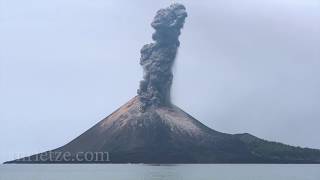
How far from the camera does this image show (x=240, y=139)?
8244cm

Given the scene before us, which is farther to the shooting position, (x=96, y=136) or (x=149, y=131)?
(x=149, y=131)

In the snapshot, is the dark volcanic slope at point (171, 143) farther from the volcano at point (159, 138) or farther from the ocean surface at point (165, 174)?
the ocean surface at point (165, 174)

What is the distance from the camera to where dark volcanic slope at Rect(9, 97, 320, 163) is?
264 feet

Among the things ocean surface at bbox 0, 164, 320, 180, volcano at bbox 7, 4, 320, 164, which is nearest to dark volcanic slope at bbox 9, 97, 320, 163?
volcano at bbox 7, 4, 320, 164

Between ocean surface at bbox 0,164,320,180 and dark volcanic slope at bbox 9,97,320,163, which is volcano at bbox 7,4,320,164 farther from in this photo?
ocean surface at bbox 0,164,320,180

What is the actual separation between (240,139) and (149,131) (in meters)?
13.9

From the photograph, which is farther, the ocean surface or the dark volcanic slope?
the dark volcanic slope

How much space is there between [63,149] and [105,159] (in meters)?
6.36

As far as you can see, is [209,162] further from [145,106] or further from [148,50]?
[148,50]

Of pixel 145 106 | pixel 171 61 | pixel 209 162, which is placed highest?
pixel 171 61

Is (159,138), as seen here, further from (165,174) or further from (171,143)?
(165,174)

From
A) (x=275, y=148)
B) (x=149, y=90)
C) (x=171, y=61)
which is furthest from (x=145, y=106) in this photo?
(x=275, y=148)

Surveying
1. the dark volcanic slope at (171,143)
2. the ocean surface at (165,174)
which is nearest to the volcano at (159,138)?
the dark volcanic slope at (171,143)

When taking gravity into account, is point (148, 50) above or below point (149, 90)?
above
